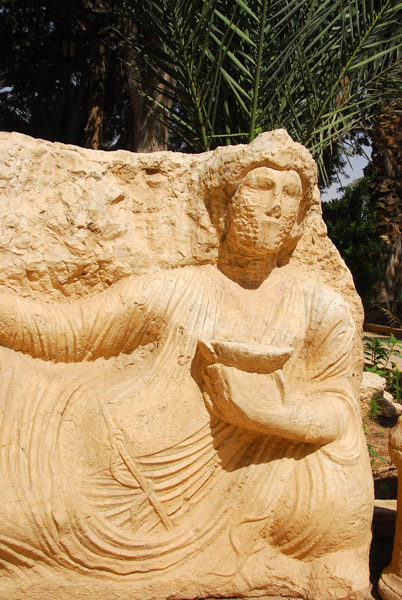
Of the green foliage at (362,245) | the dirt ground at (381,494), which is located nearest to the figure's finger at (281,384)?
the dirt ground at (381,494)

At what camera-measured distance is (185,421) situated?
7.70 ft

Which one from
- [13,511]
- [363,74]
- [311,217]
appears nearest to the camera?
[13,511]

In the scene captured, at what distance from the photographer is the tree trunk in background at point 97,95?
8.48 metres

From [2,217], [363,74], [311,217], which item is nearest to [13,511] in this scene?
[2,217]

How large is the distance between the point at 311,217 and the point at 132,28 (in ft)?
19.4

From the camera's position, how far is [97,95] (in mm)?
8742

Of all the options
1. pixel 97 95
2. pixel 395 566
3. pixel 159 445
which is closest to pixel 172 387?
pixel 159 445

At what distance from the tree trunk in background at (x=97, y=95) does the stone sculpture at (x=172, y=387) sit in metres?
6.25

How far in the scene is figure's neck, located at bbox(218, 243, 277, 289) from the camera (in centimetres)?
266

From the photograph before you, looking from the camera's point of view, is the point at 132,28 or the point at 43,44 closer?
the point at 132,28

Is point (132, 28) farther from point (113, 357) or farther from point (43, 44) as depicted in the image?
point (113, 357)

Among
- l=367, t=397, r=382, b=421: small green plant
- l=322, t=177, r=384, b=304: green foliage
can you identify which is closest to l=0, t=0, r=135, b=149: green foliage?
l=322, t=177, r=384, b=304: green foliage

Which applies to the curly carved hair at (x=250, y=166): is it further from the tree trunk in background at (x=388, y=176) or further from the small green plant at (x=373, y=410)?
the tree trunk in background at (x=388, y=176)

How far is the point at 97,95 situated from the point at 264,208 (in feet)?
23.8
